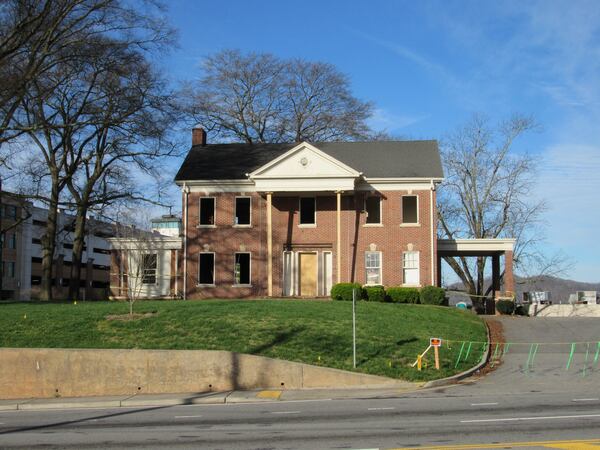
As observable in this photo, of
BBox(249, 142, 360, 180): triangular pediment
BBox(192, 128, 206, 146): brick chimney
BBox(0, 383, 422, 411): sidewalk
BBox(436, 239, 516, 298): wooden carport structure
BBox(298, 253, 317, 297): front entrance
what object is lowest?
BBox(0, 383, 422, 411): sidewalk

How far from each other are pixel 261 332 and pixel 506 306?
17135 millimetres

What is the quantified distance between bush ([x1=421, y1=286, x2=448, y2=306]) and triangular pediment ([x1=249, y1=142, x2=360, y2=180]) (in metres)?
7.10

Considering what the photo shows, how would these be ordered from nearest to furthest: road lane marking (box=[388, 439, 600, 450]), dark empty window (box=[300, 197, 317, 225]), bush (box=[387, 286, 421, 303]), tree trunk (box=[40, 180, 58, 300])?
road lane marking (box=[388, 439, 600, 450])
bush (box=[387, 286, 421, 303])
dark empty window (box=[300, 197, 317, 225])
tree trunk (box=[40, 180, 58, 300])

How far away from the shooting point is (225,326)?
2348 centimetres

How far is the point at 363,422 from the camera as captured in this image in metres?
13.0

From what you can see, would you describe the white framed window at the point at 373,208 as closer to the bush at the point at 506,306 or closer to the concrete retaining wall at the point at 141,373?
the bush at the point at 506,306

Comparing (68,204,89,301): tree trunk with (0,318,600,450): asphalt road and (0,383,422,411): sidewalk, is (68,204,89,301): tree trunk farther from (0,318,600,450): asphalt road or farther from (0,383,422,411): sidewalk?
(0,318,600,450): asphalt road

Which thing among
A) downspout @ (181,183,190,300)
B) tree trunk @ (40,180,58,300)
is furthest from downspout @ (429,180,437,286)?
tree trunk @ (40,180,58,300)

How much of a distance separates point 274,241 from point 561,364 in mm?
18042

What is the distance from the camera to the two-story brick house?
36031 mm

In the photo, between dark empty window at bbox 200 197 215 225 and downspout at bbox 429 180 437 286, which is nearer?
downspout at bbox 429 180 437 286

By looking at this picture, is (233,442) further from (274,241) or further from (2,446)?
(274,241)

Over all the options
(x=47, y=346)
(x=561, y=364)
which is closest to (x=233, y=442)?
(x=47, y=346)

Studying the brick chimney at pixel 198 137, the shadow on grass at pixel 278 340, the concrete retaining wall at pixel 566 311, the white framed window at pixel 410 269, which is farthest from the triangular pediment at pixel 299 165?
the shadow on grass at pixel 278 340
